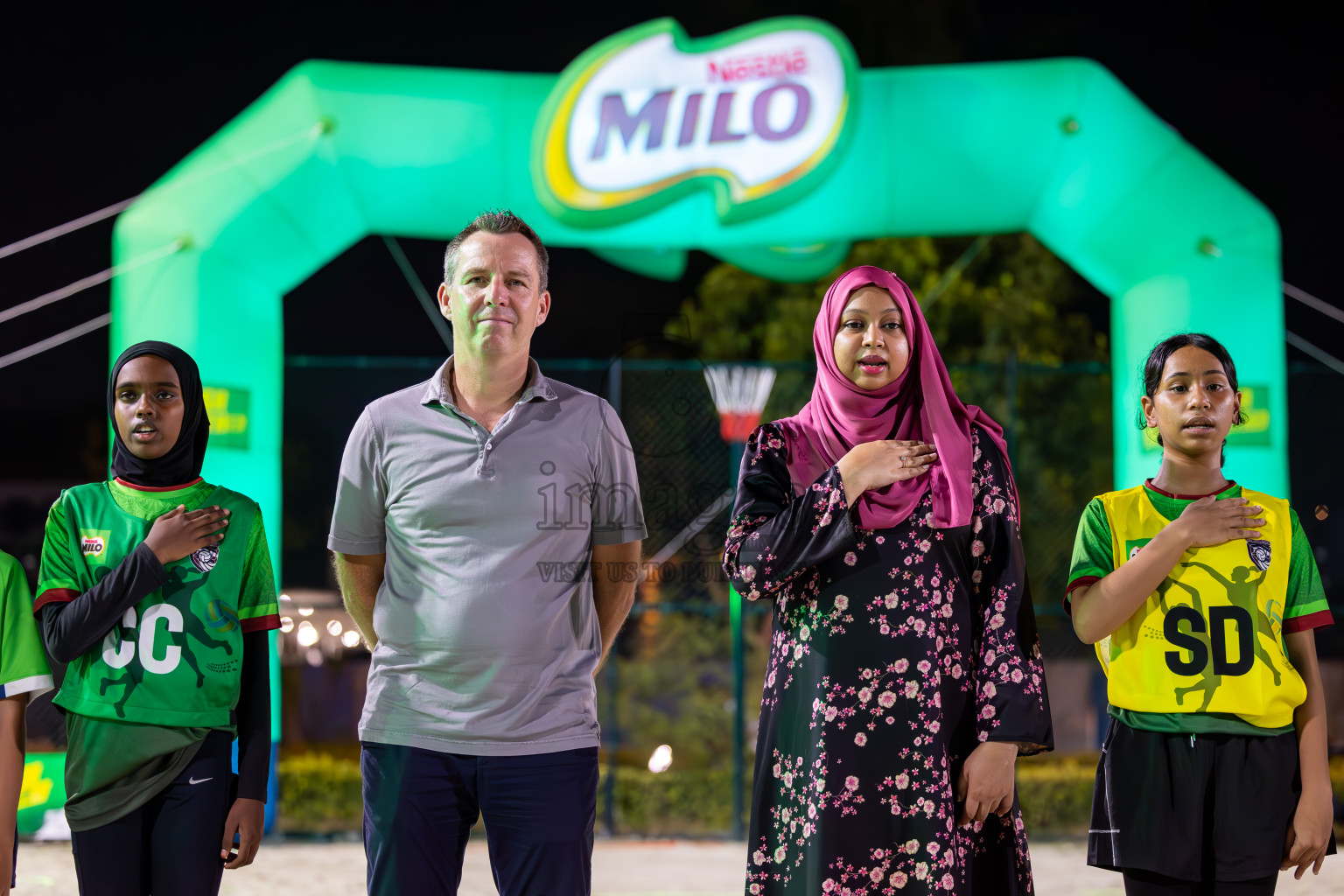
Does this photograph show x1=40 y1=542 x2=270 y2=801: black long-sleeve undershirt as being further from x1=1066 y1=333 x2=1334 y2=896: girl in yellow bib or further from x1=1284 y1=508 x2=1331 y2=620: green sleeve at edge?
x1=1284 y1=508 x2=1331 y2=620: green sleeve at edge

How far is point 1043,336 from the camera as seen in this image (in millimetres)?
7941

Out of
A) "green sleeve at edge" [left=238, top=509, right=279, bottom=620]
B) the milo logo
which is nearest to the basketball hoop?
the milo logo

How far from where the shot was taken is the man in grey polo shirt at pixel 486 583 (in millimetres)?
2066

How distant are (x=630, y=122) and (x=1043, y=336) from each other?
3.93 metres

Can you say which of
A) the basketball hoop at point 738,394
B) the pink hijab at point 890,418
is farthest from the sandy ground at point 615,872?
the pink hijab at point 890,418

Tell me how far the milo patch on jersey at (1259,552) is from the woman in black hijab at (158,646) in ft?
6.76

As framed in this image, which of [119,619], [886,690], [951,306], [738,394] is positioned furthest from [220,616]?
[951,306]

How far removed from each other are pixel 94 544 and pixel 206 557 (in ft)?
0.76

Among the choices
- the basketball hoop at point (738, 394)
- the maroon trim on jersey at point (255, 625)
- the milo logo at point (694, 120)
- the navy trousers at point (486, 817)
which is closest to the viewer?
the navy trousers at point (486, 817)

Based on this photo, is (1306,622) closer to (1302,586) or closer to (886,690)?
(1302,586)

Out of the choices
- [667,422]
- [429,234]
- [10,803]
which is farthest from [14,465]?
[10,803]

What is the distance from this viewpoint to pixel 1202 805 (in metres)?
2.31

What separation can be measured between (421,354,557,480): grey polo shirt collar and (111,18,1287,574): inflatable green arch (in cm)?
301

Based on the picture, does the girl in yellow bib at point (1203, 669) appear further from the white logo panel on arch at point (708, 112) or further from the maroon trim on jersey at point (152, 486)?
the white logo panel on arch at point (708, 112)
